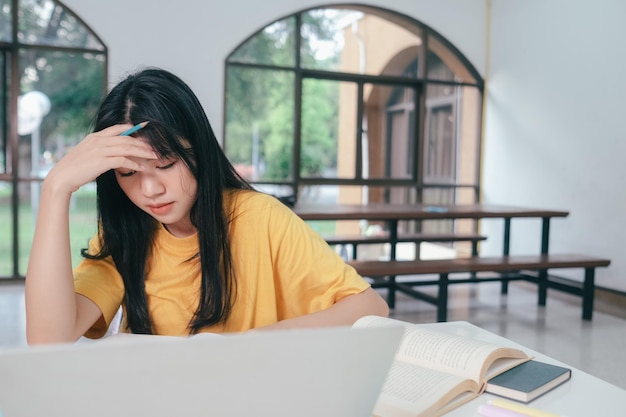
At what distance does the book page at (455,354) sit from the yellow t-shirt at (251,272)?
27 centimetres

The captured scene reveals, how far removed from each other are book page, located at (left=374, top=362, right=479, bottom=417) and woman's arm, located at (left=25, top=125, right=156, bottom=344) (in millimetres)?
532

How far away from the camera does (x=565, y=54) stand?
181 inches

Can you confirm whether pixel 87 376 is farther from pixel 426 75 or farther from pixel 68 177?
pixel 426 75

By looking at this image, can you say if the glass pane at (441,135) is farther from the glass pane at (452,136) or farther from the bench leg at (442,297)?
the bench leg at (442,297)

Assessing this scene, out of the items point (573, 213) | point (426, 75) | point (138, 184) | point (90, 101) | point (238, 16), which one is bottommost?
point (573, 213)

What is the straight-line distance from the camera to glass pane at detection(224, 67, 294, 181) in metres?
4.84

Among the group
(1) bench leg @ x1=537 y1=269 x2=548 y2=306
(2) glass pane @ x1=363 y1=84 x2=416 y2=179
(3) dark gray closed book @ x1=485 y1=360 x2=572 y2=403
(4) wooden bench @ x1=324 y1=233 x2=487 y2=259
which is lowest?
→ (1) bench leg @ x1=537 y1=269 x2=548 y2=306

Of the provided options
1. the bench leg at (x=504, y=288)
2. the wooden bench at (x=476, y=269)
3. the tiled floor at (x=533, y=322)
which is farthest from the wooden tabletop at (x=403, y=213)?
the bench leg at (x=504, y=288)

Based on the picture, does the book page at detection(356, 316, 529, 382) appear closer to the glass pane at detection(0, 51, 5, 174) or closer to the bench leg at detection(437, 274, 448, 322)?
the bench leg at detection(437, 274, 448, 322)

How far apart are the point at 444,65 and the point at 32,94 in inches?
146

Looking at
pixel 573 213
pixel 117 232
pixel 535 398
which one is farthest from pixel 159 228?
pixel 573 213

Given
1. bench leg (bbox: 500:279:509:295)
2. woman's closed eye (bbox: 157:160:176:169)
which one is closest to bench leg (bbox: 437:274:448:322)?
bench leg (bbox: 500:279:509:295)

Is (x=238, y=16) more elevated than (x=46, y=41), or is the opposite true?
(x=238, y=16)

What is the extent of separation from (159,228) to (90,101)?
3.83m
